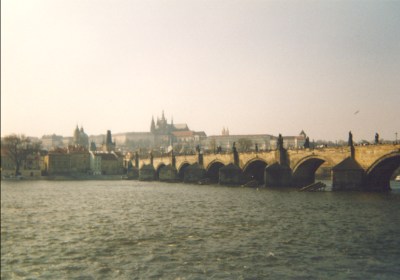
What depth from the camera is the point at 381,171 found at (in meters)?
55.4

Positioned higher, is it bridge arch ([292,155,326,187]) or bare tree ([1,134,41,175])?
bare tree ([1,134,41,175])

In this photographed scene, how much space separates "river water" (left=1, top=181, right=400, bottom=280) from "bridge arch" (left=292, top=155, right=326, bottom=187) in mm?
27504

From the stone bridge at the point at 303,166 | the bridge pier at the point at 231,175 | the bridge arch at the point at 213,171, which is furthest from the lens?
the bridge arch at the point at 213,171

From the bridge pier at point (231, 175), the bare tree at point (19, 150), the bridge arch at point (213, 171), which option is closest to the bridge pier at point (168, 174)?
the bridge arch at point (213, 171)

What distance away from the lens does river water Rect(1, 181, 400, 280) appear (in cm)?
1844

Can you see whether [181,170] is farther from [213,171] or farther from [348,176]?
[348,176]

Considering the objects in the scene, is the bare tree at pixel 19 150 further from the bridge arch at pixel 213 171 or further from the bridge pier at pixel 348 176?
the bridge pier at pixel 348 176

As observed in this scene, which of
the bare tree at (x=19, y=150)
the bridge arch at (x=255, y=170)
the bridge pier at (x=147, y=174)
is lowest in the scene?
the bridge pier at (x=147, y=174)

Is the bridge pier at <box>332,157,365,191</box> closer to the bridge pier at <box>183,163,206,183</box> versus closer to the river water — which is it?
the river water

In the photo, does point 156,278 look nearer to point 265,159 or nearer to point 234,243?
point 234,243

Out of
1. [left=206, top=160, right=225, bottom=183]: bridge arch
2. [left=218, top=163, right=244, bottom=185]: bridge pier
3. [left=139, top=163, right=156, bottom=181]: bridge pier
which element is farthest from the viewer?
[left=139, top=163, right=156, bottom=181]: bridge pier

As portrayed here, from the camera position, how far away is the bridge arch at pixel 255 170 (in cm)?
8372

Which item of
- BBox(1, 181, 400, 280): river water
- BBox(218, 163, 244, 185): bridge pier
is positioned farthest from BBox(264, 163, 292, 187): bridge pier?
BBox(1, 181, 400, 280): river water

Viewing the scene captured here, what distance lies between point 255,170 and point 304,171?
17140 millimetres
